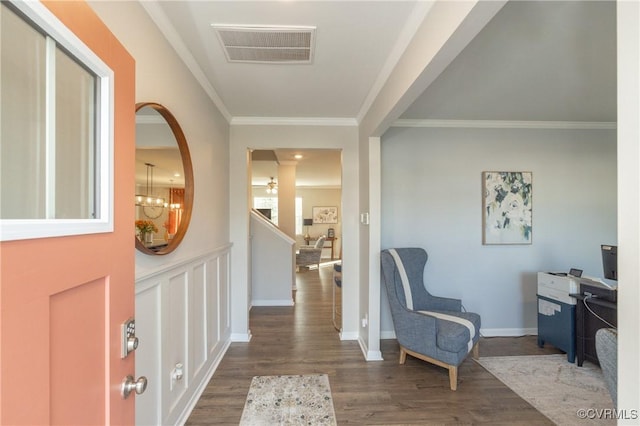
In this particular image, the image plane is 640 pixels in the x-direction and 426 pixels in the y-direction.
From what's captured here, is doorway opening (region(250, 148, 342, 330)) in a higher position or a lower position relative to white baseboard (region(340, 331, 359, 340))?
higher

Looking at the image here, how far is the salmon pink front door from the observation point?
509 mm

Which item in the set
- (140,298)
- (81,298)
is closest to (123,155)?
(81,298)

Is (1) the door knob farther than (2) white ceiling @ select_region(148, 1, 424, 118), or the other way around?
(2) white ceiling @ select_region(148, 1, 424, 118)

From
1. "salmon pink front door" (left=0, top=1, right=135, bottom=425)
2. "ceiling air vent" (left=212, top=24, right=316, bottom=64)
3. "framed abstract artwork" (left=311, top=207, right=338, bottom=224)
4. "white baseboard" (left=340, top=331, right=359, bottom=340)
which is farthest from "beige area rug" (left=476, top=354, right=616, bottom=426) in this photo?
"framed abstract artwork" (left=311, top=207, right=338, bottom=224)

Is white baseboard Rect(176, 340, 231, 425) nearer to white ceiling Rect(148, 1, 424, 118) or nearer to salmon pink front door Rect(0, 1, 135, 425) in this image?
salmon pink front door Rect(0, 1, 135, 425)

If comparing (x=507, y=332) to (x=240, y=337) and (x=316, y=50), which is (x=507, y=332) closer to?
(x=240, y=337)

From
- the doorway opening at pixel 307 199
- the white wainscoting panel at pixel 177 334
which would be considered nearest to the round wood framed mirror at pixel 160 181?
the white wainscoting panel at pixel 177 334

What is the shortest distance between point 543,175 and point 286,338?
3.52 m

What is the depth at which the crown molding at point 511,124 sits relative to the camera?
3.31 meters

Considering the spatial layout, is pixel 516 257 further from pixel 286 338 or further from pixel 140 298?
pixel 140 298

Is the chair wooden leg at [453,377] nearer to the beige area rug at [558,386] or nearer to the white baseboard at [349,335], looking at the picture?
the beige area rug at [558,386]

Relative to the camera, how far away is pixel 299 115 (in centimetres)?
317

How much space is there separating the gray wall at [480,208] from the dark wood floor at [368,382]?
23.9 inches

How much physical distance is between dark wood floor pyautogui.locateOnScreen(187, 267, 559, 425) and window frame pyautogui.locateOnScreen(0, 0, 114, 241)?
6.01ft
